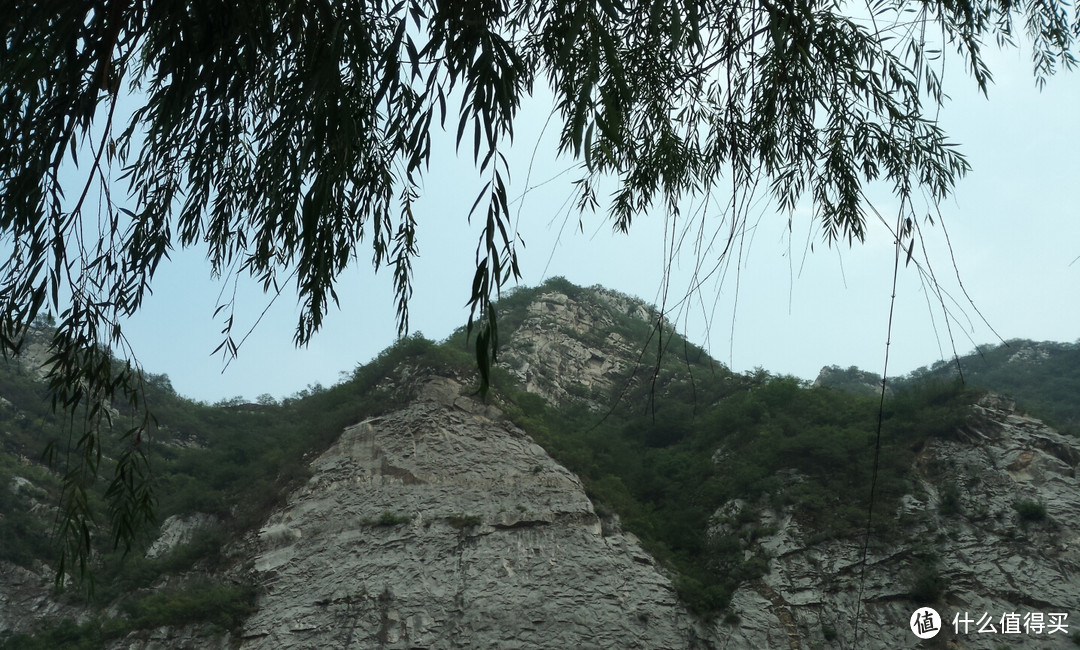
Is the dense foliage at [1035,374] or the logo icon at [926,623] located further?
the dense foliage at [1035,374]

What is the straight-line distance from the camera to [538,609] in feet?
46.2

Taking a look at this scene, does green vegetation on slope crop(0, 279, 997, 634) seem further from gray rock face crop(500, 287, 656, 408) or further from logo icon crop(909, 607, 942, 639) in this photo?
gray rock face crop(500, 287, 656, 408)

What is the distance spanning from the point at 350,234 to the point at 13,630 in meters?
14.7

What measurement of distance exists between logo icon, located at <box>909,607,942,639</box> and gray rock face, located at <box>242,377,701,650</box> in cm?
358

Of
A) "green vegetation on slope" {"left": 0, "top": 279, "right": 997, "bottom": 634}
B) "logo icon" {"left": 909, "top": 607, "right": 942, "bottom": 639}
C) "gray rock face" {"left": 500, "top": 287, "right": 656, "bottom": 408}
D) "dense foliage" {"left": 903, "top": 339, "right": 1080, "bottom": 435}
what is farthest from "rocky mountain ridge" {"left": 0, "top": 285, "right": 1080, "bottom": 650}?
"dense foliage" {"left": 903, "top": 339, "right": 1080, "bottom": 435}

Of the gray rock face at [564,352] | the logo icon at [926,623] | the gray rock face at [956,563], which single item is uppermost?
the gray rock face at [564,352]

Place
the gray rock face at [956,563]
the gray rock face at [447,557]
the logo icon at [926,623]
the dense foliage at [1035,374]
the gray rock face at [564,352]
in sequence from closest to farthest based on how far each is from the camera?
1. the logo icon at [926,623]
2. the gray rock face at [956,563]
3. the gray rock face at [447,557]
4. the dense foliage at [1035,374]
5. the gray rock face at [564,352]

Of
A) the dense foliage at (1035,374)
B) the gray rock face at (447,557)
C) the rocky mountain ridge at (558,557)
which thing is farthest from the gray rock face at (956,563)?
the dense foliage at (1035,374)

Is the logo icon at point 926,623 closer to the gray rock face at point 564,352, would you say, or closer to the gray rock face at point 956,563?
the gray rock face at point 956,563

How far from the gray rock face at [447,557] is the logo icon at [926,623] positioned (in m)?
3.58

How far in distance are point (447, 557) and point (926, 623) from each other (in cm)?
839

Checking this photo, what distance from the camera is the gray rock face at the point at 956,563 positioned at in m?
13.3

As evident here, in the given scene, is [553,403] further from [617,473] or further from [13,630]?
[13,630]

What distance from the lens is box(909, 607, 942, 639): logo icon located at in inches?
514
